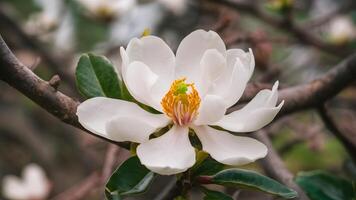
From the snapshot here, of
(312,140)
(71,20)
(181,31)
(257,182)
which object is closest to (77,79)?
(257,182)

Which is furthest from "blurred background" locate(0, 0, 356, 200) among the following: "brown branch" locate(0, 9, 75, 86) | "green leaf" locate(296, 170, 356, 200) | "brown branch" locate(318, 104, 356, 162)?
"green leaf" locate(296, 170, 356, 200)

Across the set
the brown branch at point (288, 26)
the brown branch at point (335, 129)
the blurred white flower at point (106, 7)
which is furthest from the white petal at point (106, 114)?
the blurred white flower at point (106, 7)

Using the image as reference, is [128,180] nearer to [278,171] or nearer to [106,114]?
[106,114]

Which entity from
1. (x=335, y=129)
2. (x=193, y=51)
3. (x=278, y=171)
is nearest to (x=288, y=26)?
(x=335, y=129)

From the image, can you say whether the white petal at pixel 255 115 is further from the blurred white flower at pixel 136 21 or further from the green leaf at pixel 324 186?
the blurred white flower at pixel 136 21

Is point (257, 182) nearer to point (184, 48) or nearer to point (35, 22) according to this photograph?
point (184, 48)

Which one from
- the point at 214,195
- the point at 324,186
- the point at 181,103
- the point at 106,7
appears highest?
the point at 106,7
